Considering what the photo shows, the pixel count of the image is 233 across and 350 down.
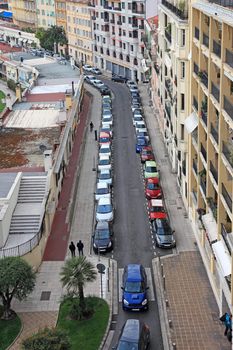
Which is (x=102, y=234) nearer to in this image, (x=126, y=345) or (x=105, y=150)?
(x=126, y=345)

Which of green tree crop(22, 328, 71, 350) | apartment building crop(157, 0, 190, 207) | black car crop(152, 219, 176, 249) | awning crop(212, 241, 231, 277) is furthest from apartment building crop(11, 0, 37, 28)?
green tree crop(22, 328, 71, 350)

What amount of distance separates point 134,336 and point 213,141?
12.9 m

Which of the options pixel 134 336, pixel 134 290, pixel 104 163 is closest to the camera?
pixel 134 336

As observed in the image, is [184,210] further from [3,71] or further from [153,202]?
[3,71]

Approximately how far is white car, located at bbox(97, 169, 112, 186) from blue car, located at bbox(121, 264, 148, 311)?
19486 mm

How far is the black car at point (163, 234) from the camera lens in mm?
45250

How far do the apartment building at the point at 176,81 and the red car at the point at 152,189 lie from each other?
83.3 inches

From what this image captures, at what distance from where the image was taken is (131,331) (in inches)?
1284

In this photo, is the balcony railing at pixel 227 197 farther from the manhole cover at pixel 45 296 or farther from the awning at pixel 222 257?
the manhole cover at pixel 45 296

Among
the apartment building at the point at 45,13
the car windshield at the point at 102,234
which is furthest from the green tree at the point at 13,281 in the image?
the apartment building at the point at 45,13

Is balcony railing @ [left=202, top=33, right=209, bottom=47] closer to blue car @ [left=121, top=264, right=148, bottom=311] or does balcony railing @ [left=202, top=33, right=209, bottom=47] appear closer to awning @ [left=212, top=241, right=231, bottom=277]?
awning @ [left=212, top=241, right=231, bottom=277]

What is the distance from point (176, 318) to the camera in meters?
36.2

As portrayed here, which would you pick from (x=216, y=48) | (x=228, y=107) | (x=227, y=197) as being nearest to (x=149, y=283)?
(x=227, y=197)

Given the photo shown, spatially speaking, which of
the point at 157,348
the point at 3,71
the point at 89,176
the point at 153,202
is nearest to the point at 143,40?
the point at 3,71
